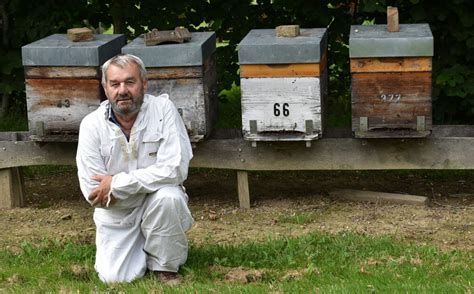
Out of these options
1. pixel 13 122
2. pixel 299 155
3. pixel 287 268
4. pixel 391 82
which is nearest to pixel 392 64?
pixel 391 82

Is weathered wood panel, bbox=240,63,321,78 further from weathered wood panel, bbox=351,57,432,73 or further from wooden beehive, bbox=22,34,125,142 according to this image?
wooden beehive, bbox=22,34,125,142

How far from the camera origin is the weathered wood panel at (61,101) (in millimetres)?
6355

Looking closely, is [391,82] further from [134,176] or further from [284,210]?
[134,176]

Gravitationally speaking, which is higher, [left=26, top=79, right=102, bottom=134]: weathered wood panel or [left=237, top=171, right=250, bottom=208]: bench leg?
[left=26, top=79, right=102, bottom=134]: weathered wood panel

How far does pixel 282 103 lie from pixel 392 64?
0.70 m

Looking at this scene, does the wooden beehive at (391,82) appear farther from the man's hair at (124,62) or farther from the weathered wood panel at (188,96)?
the man's hair at (124,62)

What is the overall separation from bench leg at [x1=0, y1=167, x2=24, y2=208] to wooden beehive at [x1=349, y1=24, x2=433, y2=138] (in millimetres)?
2335

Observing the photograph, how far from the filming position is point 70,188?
7559 mm

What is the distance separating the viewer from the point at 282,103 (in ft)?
20.6

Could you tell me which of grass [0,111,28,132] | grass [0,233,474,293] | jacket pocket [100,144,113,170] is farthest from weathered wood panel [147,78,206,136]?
grass [0,111,28,132]

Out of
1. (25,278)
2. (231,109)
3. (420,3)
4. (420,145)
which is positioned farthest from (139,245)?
(231,109)

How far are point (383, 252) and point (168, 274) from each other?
1.18 m

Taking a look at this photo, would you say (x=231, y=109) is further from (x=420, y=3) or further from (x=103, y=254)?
(x=103, y=254)

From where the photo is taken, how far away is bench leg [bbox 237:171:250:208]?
676 cm
